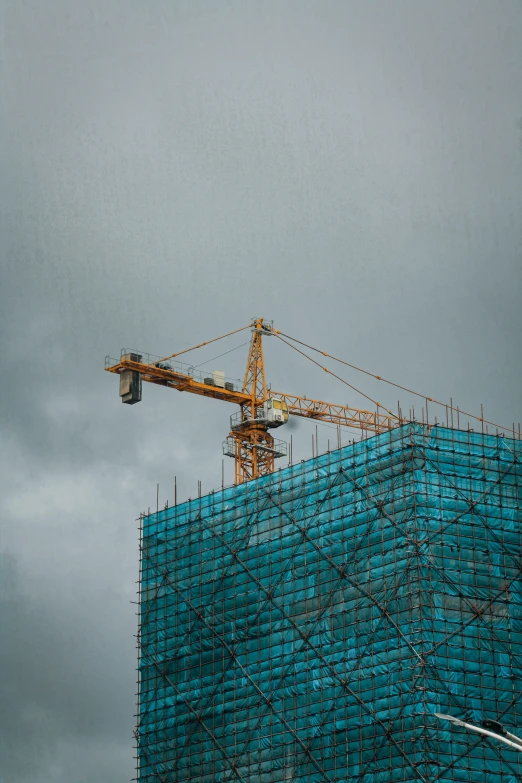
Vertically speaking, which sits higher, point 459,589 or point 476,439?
point 476,439

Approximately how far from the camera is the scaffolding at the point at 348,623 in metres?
99.1

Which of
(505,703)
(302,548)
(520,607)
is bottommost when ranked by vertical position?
(505,703)

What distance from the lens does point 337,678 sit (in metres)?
104

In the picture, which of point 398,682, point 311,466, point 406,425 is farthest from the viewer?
point 311,466

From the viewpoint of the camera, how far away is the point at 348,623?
105 m

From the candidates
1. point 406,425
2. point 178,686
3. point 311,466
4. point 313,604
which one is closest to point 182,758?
point 178,686

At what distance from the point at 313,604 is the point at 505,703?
1564 cm

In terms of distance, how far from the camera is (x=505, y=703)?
326ft

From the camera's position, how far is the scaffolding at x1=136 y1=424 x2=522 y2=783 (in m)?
99.1

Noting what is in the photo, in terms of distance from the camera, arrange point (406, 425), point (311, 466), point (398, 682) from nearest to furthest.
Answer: point (398, 682)
point (406, 425)
point (311, 466)

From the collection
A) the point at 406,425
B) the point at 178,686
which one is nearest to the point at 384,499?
the point at 406,425

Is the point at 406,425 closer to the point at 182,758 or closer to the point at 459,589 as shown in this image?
the point at 459,589

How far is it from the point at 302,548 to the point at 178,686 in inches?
616

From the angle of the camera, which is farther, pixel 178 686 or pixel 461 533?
pixel 178 686
